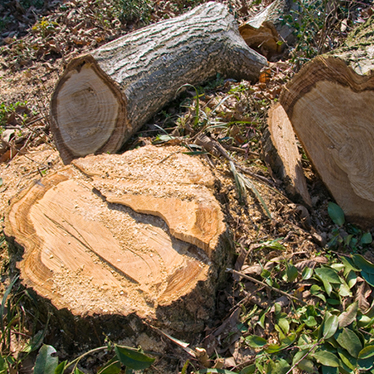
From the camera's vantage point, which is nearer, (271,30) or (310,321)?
(310,321)

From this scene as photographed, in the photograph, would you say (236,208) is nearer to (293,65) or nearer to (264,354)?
(264,354)

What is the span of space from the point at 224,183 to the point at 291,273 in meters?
0.71

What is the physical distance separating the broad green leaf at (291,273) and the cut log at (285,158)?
584mm

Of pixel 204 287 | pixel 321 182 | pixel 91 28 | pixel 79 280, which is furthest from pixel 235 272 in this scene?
pixel 91 28

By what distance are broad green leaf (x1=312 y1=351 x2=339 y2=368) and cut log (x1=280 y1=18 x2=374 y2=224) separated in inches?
37.7

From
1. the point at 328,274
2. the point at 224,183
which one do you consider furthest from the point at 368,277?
the point at 224,183

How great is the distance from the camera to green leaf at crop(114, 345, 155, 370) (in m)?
1.33

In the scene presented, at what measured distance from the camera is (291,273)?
5.81ft

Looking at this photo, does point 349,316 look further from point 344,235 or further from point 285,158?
point 285,158

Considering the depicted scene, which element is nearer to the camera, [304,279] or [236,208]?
[304,279]

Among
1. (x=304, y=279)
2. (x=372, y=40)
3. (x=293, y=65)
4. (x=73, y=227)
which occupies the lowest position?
(x=304, y=279)

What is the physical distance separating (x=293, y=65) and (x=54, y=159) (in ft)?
8.21

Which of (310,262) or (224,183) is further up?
(224,183)

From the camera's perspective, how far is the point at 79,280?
154 centimetres
